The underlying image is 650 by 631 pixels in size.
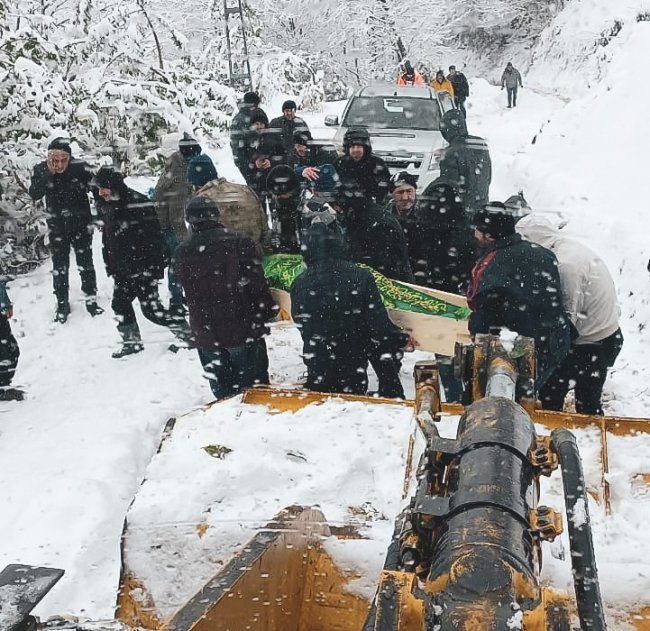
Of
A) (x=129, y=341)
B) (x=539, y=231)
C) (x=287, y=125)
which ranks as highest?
(x=287, y=125)

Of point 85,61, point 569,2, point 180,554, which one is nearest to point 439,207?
point 180,554

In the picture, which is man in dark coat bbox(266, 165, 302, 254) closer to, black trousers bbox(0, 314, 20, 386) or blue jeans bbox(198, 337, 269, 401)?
blue jeans bbox(198, 337, 269, 401)

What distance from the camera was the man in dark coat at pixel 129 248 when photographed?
6.36 m

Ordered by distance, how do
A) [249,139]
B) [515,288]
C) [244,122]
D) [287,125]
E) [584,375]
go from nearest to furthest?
[515,288]
[584,375]
[249,139]
[244,122]
[287,125]

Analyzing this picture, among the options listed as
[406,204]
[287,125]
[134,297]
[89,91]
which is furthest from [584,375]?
[89,91]

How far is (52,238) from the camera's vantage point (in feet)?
23.9

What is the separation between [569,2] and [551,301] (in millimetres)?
33836

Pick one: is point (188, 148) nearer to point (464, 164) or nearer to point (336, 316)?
point (464, 164)

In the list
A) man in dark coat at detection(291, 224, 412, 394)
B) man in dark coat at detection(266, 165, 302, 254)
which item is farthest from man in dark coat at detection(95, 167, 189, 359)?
man in dark coat at detection(291, 224, 412, 394)

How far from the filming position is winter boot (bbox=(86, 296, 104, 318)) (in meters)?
7.64

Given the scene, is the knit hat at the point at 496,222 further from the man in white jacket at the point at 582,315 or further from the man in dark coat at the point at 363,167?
the man in dark coat at the point at 363,167

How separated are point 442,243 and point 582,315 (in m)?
1.58

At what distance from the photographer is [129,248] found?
6492 mm

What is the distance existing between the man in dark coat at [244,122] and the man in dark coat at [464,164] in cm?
222
